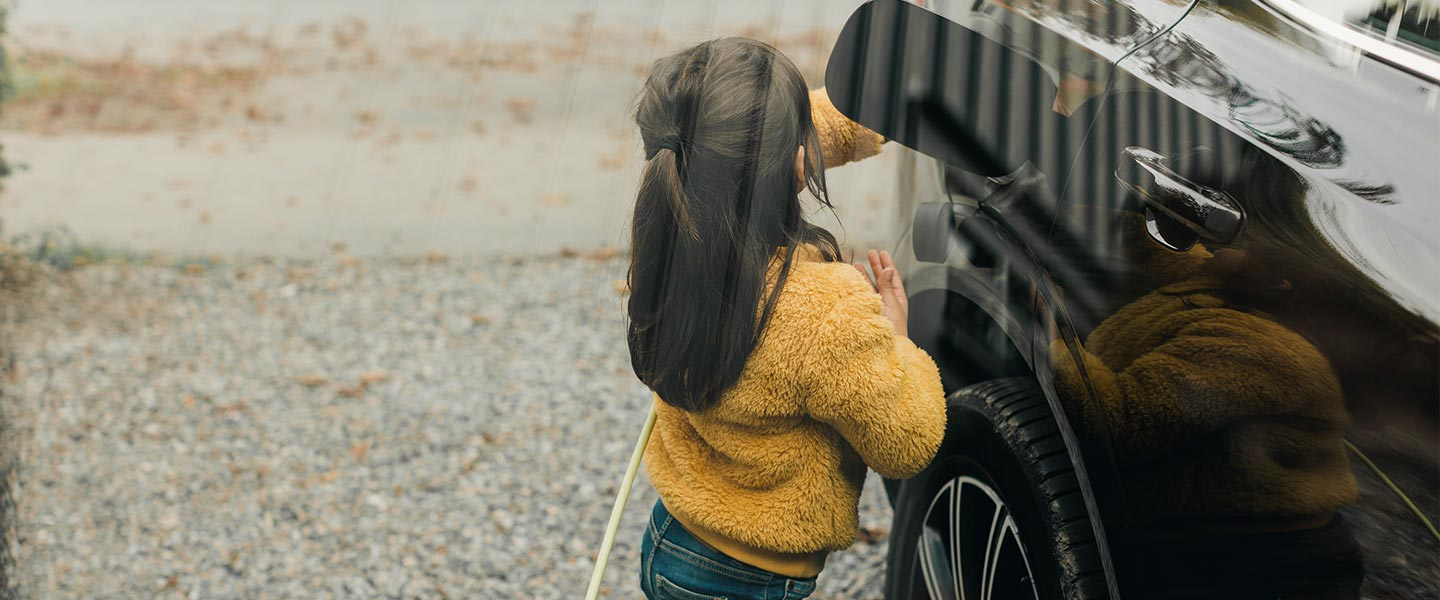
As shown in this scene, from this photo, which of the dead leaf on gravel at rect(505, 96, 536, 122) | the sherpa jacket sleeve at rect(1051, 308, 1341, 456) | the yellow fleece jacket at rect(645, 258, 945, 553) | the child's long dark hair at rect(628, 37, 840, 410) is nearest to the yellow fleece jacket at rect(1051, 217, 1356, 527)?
the sherpa jacket sleeve at rect(1051, 308, 1341, 456)

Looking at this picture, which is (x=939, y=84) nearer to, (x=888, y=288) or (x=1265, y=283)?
(x=888, y=288)

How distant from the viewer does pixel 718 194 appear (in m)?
1.69

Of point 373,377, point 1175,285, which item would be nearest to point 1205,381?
point 1175,285

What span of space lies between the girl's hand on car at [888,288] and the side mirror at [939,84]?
0.81 feet

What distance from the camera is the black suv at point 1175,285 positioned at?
4.12 ft

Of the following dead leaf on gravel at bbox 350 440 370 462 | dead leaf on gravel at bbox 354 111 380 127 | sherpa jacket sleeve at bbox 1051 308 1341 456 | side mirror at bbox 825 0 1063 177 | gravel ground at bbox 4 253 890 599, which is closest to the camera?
sherpa jacket sleeve at bbox 1051 308 1341 456

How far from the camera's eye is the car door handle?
4.76 ft

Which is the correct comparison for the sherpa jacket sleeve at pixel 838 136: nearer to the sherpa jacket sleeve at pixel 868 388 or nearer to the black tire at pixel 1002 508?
the sherpa jacket sleeve at pixel 868 388

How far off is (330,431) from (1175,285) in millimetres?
3125

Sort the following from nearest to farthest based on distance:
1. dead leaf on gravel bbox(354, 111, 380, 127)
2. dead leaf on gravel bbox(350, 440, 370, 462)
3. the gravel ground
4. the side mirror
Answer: the side mirror, the gravel ground, dead leaf on gravel bbox(350, 440, 370, 462), dead leaf on gravel bbox(354, 111, 380, 127)

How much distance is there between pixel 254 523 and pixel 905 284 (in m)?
2.10

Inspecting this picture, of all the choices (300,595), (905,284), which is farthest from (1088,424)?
(300,595)

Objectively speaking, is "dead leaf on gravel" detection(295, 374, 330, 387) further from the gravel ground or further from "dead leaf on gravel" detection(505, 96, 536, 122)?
"dead leaf on gravel" detection(505, 96, 536, 122)

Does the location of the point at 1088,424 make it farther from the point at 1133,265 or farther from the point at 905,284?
the point at 905,284
